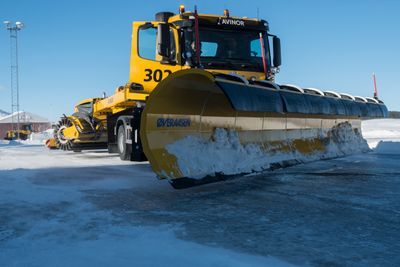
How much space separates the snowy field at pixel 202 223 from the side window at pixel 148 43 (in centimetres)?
214

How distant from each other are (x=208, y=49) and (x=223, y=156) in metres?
2.07

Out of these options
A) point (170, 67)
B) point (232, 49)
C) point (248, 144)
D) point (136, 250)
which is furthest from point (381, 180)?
point (136, 250)

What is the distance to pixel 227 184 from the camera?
5.43 metres

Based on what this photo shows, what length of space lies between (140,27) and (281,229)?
447 centimetres

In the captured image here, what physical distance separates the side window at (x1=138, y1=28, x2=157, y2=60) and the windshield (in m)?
0.61

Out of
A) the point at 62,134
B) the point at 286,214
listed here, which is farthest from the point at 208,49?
the point at 62,134

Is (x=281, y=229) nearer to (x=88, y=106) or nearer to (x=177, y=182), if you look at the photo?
(x=177, y=182)

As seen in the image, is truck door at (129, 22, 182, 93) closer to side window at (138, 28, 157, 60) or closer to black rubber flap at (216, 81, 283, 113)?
side window at (138, 28, 157, 60)

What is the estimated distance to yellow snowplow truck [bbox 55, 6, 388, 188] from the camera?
4.41m

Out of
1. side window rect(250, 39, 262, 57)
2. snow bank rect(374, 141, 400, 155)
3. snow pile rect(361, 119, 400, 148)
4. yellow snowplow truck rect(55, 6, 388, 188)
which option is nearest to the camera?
yellow snowplow truck rect(55, 6, 388, 188)

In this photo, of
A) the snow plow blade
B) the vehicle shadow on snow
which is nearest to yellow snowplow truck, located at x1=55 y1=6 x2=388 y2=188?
the snow plow blade

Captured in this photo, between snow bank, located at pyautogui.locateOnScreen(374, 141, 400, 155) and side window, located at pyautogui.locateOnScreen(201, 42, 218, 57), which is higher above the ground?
side window, located at pyautogui.locateOnScreen(201, 42, 218, 57)

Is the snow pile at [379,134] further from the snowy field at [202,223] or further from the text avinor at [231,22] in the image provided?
the snowy field at [202,223]

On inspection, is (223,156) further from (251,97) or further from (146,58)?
(146,58)
